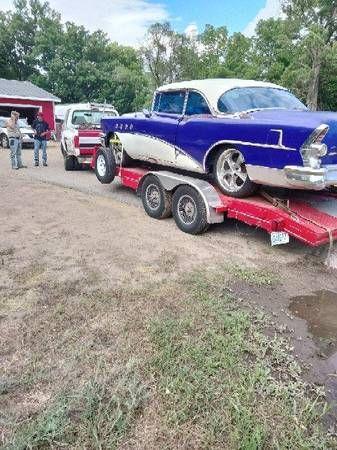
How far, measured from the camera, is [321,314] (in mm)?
4059

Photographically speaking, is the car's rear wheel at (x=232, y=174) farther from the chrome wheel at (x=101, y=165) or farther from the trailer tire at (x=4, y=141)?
the trailer tire at (x=4, y=141)

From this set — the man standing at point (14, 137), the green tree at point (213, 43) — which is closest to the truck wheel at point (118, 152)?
the man standing at point (14, 137)

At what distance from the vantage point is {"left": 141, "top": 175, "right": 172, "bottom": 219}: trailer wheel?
6.68m

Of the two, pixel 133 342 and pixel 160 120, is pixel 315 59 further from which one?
pixel 133 342

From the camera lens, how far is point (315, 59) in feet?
82.2

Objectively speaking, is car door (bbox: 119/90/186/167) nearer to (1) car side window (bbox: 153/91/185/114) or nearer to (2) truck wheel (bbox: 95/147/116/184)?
(1) car side window (bbox: 153/91/185/114)

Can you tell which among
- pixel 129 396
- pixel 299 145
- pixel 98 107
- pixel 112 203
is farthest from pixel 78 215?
pixel 98 107

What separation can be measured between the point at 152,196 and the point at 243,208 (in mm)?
1990

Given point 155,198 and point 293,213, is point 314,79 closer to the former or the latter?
point 155,198

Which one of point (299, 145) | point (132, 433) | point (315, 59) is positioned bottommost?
point (132, 433)

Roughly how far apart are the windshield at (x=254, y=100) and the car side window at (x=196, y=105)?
311mm

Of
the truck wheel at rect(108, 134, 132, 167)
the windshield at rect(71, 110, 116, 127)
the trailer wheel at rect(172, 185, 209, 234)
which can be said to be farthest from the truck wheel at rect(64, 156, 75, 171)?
the trailer wheel at rect(172, 185, 209, 234)

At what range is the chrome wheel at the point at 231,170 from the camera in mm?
5684

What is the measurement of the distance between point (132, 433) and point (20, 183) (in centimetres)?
867
